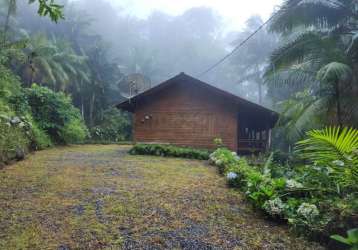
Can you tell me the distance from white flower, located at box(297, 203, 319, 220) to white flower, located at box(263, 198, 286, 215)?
25 centimetres

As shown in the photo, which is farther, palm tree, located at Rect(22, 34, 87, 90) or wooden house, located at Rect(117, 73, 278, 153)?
palm tree, located at Rect(22, 34, 87, 90)

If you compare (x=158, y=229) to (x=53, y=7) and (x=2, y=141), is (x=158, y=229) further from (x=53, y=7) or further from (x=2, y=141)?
(x=2, y=141)

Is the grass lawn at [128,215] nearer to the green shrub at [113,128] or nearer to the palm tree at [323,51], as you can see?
the palm tree at [323,51]

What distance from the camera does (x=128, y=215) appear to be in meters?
3.79

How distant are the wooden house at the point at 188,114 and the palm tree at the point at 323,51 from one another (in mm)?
2880

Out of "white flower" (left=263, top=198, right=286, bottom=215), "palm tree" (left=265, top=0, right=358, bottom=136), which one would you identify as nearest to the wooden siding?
"palm tree" (left=265, top=0, right=358, bottom=136)

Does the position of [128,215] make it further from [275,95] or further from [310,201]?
[275,95]

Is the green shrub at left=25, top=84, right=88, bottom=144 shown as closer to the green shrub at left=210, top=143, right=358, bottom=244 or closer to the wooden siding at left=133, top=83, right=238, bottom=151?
the wooden siding at left=133, top=83, right=238, bottom=151

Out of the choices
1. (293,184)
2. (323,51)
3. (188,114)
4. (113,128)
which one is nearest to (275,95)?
(113,128)

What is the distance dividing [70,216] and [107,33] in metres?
50.1

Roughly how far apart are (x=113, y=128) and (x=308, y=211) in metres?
21.1

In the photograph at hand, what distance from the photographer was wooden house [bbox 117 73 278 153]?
1262 centimetres

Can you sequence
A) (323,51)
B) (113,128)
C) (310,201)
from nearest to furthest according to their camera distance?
1. (310,201)
2. (323,51)
3. (113,128)

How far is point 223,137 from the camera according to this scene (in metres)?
12.7
